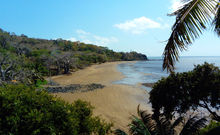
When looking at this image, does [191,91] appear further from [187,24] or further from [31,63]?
[31,63]

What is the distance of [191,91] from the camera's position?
16.3 ft

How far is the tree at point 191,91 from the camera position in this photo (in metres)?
4.73

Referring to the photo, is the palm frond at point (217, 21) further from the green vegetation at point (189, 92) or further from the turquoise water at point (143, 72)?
the green vegetation at point (189, 92)

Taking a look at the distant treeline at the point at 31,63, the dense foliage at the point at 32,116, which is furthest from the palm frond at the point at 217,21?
the distant treeline at the point at 31,63

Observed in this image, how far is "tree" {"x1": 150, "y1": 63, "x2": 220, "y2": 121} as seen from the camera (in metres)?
4.73

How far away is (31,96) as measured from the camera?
287 cm

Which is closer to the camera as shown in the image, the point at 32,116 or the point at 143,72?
the point at 32,116

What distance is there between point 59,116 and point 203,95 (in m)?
4.89

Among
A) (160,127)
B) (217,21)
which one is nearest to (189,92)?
(160,127)

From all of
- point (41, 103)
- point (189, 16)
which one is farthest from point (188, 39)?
point (41, 103)

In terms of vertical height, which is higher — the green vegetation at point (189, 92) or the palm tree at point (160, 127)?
the green vegetation at point (189, 92)

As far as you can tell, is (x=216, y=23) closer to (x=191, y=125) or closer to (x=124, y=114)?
(x=191, y=125)

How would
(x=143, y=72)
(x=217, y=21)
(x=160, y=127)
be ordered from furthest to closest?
1. (x=143, y=72)
2. (x=160, y=127)
3. (x=217, y=21)

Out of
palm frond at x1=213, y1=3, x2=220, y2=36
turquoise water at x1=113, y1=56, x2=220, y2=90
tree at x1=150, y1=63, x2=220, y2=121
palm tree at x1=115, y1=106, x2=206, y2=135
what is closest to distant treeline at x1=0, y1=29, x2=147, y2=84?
palm tree at x1=115, y1=106, x2=206, y2=135
